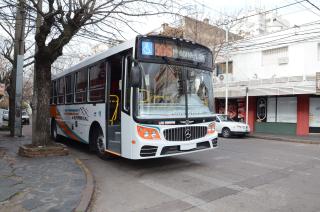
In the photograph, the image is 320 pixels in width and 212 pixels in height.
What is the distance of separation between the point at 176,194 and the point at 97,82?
16.0ft

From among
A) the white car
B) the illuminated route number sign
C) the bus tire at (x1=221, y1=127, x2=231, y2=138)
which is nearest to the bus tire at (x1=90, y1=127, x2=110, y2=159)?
the illuminated route number sign

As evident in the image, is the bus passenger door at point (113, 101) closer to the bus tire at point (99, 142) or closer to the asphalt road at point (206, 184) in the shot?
the bus tire at point (99, 142)

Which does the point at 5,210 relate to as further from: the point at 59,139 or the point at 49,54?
the point at 59,139

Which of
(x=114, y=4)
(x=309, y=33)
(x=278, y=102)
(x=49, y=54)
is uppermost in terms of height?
(x=309, y=33)

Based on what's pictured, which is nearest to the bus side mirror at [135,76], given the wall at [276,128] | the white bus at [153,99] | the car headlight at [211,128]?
the white bus at [153,99]

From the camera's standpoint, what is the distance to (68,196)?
5.74 meters

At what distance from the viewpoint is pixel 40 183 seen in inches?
259

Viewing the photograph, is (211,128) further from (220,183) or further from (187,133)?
(220,183)

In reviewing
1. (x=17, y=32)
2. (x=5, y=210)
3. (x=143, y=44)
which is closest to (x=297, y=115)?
(x=143, y=44)

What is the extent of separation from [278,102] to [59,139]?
1445 cm

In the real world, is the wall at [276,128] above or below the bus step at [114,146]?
below

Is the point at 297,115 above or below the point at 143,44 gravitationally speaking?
below

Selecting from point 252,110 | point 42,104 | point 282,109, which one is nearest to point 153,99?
point 42,104

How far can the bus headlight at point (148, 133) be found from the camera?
24.2 ft
